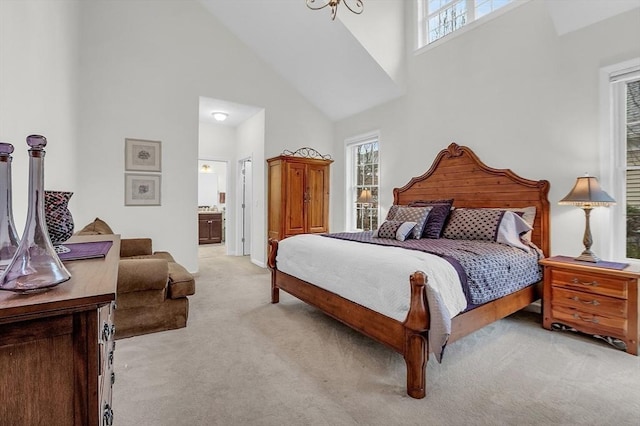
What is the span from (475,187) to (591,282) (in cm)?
157

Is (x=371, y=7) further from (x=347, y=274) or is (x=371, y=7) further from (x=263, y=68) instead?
(x=347, y=274)

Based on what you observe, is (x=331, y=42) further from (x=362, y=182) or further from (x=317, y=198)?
(x=317, y=198)

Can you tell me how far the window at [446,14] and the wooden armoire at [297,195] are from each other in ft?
8.07

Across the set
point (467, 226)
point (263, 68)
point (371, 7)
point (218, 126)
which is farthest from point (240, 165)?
point (467, 226)

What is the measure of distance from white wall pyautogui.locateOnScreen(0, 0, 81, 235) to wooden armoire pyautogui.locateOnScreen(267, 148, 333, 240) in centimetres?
270

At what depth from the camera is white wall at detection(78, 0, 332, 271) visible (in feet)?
14.0

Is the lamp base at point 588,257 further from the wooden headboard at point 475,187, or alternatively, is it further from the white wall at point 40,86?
the white wall at point 40,86

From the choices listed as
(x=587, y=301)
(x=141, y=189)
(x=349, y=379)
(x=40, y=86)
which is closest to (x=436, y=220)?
(x=587, y=301)

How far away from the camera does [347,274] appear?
2.49m

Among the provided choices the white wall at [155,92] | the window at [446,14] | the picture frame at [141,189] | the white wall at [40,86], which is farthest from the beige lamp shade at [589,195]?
the picture frame at [141,189]

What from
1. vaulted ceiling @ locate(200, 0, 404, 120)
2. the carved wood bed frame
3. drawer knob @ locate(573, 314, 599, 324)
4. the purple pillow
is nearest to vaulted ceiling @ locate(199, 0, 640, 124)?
vaulted ceiling @ locate(200, 0, 404, 120)

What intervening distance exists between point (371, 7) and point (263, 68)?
2037mm

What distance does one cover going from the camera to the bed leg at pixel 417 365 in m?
1.90

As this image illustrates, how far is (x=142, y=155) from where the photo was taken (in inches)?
180
